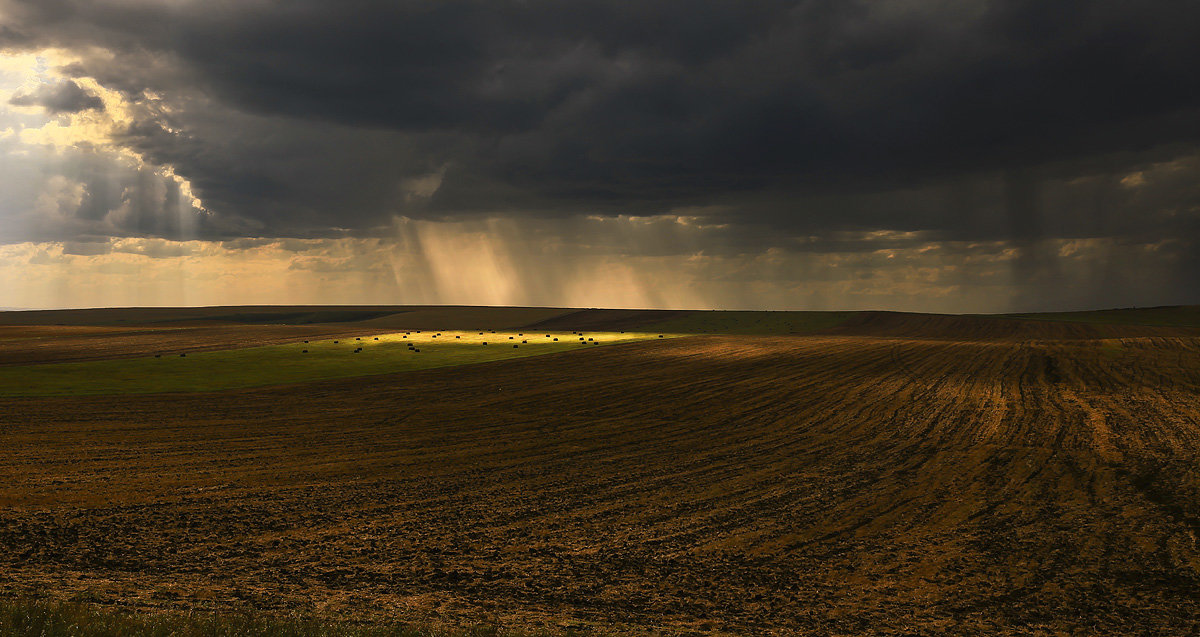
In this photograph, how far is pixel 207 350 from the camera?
70.5 metres

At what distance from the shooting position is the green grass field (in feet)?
375

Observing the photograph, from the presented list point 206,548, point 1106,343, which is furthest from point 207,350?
point 1106,343

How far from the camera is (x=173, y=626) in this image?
9953mm

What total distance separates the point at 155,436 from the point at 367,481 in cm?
1258

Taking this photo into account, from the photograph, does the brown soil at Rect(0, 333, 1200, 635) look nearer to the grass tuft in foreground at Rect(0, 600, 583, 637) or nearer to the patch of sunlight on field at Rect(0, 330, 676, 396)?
the grass tuft in foreground at Rect(0, 600, 583, 637)

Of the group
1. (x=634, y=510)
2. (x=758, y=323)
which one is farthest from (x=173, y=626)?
(x=758, y=323)

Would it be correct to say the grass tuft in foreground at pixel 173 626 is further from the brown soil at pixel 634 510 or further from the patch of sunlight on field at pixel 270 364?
the patch of sunlight on field at pixel 270 364

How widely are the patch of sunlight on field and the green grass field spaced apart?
35254mm

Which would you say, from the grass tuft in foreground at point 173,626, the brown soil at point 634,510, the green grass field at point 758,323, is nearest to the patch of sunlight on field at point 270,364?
the brown soil at point 634,510

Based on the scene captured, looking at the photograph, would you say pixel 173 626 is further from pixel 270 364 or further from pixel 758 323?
pixel 758 323

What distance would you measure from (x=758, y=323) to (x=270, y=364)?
88.6 m

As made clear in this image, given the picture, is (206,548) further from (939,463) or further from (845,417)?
(845,417)

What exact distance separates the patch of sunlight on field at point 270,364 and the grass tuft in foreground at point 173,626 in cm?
3615

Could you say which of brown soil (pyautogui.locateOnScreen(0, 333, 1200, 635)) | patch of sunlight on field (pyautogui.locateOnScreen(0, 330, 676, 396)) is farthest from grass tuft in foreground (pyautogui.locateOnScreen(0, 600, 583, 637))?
patch of sunlight on field (pyautogui.locateOnScreen(0, 330, 676, 396))
